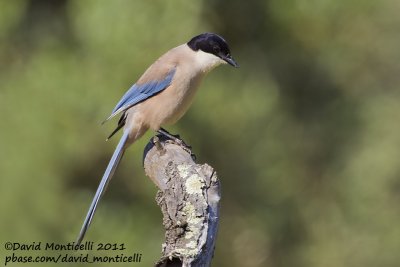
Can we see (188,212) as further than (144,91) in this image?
No

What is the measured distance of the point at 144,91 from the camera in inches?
174

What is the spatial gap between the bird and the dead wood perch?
99 cm

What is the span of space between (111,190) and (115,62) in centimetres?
76

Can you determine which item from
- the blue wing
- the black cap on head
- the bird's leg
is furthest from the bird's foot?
the black cap on head

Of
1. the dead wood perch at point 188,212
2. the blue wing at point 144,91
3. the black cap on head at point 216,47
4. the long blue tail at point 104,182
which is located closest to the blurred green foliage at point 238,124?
the blue wing at point 144,91

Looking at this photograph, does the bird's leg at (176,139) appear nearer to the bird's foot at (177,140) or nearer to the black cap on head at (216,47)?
the bird's foot at (177,140)

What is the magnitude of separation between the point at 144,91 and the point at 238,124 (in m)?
1.30

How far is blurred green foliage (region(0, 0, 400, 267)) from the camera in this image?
211 inches

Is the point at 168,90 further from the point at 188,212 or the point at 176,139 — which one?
the point at 188,212

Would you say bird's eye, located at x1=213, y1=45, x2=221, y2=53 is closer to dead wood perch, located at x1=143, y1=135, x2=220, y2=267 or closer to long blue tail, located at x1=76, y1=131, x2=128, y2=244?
long blue tail, located at x1=76, y1=131, x2=128, y2=244

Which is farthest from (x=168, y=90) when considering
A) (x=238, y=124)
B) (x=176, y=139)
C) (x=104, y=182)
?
(x=238, y=124)

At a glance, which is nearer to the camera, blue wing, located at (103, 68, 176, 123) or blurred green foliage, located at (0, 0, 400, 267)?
blue wing, located at (103, 68, 176, 123)

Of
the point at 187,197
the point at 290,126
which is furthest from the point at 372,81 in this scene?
the point at 187,197

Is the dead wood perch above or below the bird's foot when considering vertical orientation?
below
